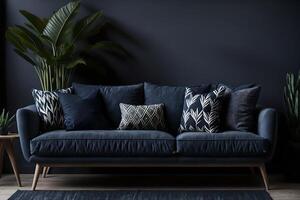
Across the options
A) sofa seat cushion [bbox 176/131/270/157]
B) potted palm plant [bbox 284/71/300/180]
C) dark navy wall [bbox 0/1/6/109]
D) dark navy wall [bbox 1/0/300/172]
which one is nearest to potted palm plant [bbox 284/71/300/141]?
potted palm plant [bbox 284/71/300/180]

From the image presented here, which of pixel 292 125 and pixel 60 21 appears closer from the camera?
pixel 60 21

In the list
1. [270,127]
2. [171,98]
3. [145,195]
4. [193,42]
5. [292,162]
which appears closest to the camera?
[145,195]

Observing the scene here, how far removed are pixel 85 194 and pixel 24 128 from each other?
0.74m

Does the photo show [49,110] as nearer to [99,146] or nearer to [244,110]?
[99,146]

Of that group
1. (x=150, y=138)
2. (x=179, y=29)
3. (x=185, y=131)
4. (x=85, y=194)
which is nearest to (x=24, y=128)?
(x=85, y=194)

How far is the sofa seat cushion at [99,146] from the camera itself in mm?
4215

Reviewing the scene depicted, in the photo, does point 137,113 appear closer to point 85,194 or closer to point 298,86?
point 85,194

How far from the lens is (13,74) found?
5.17 m

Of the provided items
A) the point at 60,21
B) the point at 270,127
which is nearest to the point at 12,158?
the point at 60,21

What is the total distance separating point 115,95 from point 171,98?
20.5 inches

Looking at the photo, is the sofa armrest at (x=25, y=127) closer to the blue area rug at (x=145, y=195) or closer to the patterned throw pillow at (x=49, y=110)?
the patterned throw pillow at (x=49, y=110)

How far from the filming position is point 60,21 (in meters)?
4.70

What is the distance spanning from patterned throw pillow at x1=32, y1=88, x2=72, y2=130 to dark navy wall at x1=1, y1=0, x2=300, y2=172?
62 cm

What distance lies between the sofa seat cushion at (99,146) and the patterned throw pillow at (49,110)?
1.07 feet
